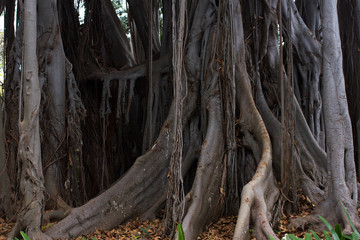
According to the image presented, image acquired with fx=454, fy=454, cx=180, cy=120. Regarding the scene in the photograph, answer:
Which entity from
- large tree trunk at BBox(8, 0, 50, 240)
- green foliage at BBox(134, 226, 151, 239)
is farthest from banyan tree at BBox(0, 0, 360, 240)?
green foliage at BBox(134, 226, 151, 239)

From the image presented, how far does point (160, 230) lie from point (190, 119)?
4.92 feet

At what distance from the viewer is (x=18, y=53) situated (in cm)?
503

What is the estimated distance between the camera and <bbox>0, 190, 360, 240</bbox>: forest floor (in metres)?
4.04

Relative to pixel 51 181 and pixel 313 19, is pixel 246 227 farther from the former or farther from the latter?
pixel 313 19

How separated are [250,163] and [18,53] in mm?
2824

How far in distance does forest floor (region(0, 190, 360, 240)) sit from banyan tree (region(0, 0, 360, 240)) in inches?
3.3

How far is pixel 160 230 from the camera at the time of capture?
13.5 ft

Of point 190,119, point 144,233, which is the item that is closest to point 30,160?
point 144,233

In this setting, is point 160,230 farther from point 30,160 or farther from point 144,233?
point 30,160

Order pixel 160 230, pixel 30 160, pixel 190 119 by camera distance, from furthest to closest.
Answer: pixel 190 119 → pixel 160 230 → pixel 30 160

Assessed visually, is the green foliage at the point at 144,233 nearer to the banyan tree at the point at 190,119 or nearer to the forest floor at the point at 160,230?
the forest floor at the point at 160,230

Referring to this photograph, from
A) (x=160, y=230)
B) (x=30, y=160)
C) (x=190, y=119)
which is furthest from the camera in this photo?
(x=190, y=119)

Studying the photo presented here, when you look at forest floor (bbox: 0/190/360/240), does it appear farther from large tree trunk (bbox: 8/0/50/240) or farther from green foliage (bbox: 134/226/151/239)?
large tree trunk (bbox: 8/0/50/240)

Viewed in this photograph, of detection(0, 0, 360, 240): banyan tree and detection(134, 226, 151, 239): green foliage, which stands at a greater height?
detection(0, 0, 360, 240): banyan tree
